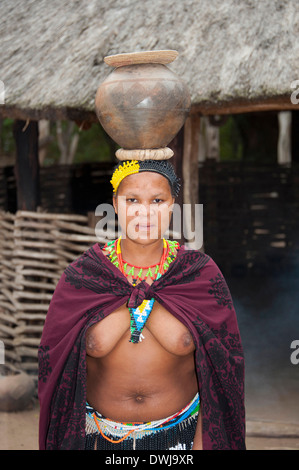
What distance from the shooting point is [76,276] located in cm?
224

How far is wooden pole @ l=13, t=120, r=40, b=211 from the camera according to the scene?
19.4 feet

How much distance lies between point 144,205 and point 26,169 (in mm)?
4022

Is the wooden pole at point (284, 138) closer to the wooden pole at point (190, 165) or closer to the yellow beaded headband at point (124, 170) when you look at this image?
the wooden pole at point (190, 165)

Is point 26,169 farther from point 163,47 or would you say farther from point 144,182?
point 144,182

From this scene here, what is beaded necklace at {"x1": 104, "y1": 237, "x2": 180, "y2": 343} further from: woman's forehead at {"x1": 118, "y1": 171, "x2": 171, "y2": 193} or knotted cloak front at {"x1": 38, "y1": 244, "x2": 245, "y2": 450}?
woman's forehead at {"x1": 118, "y1": 171, "x2": 171, "y2": 193}

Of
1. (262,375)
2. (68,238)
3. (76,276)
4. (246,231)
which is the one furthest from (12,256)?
(246,231)

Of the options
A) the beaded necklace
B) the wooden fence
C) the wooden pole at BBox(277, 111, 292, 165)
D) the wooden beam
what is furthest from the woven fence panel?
the wooden pole at BBox(277, 111, 292, 165)

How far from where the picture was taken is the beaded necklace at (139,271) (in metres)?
2.14

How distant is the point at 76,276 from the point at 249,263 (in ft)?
26.9

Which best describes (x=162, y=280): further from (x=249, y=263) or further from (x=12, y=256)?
(x=249, y=263)

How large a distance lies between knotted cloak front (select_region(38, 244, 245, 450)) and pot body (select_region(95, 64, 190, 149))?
0.47 metres

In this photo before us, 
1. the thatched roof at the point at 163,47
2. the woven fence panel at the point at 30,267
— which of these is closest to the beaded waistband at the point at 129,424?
the thatched roof at the point at 163,47

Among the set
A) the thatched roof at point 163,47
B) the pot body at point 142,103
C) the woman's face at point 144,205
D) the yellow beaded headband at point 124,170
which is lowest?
the woman's face at point 144,205

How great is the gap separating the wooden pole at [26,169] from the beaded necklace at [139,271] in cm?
371
